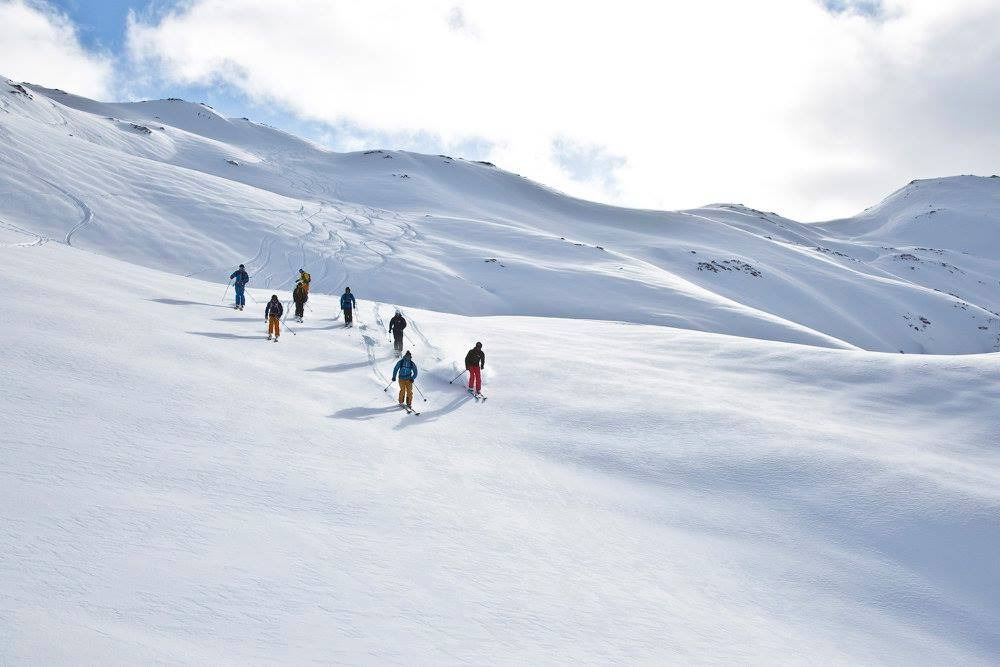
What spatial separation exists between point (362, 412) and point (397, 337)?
5.64 m

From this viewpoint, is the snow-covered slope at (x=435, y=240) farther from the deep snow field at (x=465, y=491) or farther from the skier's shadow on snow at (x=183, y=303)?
the skier's shadow on snow at (x=183, y=303)

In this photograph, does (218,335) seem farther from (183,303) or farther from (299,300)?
(299,300)

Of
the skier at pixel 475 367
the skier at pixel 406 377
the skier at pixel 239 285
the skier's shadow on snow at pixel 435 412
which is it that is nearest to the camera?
the skier's shadow on snow at pixel 435 412

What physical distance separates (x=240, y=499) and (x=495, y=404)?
28.0 ft

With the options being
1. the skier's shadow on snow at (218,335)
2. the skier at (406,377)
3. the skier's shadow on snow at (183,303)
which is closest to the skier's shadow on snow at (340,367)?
the skier at (406,377)

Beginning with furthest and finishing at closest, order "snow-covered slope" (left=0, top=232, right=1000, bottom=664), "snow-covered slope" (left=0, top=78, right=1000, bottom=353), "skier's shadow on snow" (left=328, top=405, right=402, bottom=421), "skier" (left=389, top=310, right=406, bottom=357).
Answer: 1. "snow-covered slope" (left=0, top=78, right=1000, bottom=353)
2. "skier" (left=389, top=310, right=406, bottom=357)
3. "skier's shadow on snow" (left=328, top=405, right=402, bottom=421)
4. "snow-covered slope" (left=0, top=232, right=1000, bottom=664)

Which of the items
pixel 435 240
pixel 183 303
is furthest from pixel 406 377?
pixel 435 240

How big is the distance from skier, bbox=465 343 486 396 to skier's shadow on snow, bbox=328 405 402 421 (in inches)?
100

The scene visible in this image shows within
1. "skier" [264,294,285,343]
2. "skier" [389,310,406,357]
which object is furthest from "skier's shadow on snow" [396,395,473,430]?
"skier" [264,294,285,343]

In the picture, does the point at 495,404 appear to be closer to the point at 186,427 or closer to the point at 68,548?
the point at 186,427

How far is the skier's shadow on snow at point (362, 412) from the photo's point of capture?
12.6 meters

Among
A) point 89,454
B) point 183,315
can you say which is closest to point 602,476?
point 89,454

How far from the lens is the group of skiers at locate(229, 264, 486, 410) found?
14242 millimetres

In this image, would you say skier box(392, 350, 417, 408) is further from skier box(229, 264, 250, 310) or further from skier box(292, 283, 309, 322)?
skier box(229, 264, 250, 310)
